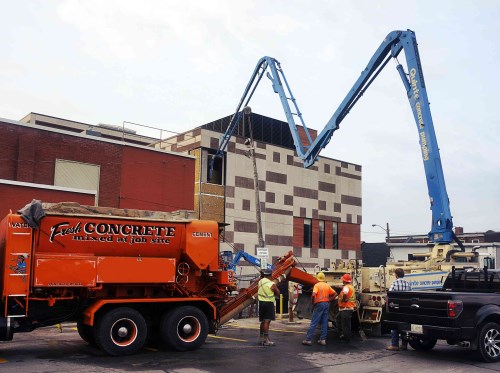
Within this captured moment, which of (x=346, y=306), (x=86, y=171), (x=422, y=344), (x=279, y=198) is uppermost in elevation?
(x=279, y=198)

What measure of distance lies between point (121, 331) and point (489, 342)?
7.24 meters

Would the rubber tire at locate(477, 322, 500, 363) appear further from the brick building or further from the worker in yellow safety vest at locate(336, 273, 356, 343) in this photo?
the brick building

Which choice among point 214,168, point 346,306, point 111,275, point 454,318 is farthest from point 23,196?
point 214,168

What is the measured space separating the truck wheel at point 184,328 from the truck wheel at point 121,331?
1.66 feet

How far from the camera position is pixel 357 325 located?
14445 mm

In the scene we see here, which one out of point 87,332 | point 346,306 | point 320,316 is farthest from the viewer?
point 346,306

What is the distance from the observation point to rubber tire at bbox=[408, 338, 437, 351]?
11688mm

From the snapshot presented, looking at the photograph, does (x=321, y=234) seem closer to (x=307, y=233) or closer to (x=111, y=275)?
(x=307, y=233)

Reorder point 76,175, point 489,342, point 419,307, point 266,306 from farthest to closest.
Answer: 1. point 76,175
2. point 266,306
3. point 419,307
4. point 489,342

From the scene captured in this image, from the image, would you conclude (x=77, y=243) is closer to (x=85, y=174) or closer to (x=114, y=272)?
(x=114, y=272)

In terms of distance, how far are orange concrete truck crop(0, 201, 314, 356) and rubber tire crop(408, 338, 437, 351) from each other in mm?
4388

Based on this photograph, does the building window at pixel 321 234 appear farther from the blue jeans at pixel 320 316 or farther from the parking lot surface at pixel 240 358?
the blue jeans at pixel 320 316

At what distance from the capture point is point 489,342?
10297 millimetres

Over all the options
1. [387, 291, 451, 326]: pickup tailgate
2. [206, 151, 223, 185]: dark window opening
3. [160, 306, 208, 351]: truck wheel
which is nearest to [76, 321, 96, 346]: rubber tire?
[160, 306, 208, 351]: truck wheel
